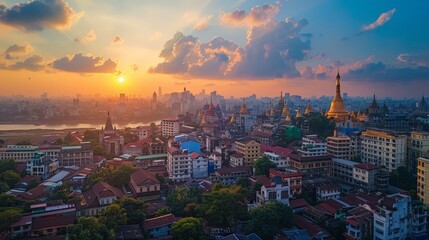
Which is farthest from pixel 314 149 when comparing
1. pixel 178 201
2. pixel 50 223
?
pixel 50 223

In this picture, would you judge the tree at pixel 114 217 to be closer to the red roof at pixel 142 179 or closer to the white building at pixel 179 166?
the red roof at pixel 142 179

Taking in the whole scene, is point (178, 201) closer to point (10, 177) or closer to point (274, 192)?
point (274, 192)

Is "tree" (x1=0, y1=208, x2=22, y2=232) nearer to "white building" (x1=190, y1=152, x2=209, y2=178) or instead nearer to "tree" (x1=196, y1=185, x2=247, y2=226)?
"tree" (x1=196, y1=185, x2=247, y2=226)

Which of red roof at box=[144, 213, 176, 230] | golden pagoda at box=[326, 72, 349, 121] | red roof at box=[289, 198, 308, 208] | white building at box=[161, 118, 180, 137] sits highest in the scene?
golden pagoda at box=[326, 72, 349, 121]

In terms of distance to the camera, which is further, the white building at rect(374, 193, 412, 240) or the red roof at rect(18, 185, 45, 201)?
the red roof at rect(18, 185, 45, 201)

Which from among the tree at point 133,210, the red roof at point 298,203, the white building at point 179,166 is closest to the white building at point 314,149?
the red roof at point 298,203

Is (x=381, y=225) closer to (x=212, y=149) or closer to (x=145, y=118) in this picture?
(x=212, y=149)

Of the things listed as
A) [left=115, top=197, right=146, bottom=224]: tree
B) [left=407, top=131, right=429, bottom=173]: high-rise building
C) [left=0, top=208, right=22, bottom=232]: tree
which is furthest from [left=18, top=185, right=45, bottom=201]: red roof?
[left=407, top=131, right=429, bottom=173]: high-rise building
